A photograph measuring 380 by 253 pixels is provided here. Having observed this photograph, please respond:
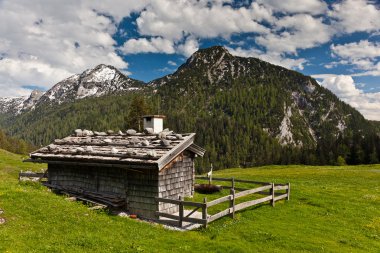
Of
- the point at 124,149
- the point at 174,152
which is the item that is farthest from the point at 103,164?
the point at 174,152

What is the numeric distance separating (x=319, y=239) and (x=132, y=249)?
917 cm

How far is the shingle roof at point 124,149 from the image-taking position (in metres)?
19.9

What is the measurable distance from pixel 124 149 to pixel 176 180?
431 centimetres

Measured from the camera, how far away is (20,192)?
63.7 feet

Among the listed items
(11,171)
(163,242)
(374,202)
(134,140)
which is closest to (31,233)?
(163,242)

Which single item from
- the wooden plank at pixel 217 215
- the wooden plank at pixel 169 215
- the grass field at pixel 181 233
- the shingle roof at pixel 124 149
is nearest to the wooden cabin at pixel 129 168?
the shingle roof at pixel 124 149

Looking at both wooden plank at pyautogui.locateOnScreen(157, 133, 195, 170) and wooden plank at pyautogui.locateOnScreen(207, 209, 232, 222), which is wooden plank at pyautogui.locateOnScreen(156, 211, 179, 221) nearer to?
wooden plank at pyautogui.locateOnScreen(207, 209, 232, 222)

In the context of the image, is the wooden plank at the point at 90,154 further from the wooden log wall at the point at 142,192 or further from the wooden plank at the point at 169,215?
the wooden plank at the point at 169,215

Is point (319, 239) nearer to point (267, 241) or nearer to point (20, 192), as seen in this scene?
point (267, 241)

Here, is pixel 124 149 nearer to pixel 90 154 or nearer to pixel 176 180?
pixel 90 154

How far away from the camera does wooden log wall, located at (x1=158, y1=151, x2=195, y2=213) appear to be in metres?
20.5

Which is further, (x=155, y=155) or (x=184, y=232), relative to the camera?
(x=155, y=155)

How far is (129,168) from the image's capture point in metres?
20.3

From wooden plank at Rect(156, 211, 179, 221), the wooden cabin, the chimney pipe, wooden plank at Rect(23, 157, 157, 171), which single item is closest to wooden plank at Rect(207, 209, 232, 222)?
wooden plank at Rect(156, 211, 179, 221)
